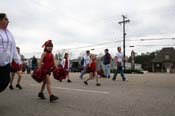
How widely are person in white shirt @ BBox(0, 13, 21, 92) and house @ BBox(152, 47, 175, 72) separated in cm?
9668

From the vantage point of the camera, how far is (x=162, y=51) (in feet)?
351

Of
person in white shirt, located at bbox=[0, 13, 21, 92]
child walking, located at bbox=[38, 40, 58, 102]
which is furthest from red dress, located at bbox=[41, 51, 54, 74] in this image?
person in white shirt, located at bbox=[0, 13, 21, 92]

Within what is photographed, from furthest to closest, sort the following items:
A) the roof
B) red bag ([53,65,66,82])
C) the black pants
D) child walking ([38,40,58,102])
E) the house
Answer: the roof, the house, red bag ([53,65,66,82]), child walking ([38,40,58,102]), the black pants

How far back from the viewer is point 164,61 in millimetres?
103125

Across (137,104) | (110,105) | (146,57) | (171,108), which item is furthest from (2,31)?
(146,57)

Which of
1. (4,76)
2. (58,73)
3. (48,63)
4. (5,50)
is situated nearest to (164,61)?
(58,73)

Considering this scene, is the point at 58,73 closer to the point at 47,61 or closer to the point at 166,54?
the point at 47,61

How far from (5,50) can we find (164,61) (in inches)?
3952

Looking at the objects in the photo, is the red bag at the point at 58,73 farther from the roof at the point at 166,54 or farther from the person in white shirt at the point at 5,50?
the roof at the point at 166,54

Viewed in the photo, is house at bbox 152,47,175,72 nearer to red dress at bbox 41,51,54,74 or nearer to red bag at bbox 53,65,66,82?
red bag at bbox 53,65,66,82

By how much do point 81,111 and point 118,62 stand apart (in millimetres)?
10073

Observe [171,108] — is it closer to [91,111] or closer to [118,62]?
[91,111]

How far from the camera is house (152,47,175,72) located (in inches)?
3997

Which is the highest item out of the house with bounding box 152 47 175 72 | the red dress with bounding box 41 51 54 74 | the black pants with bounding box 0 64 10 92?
the house with bounding box 152 47 175 72
